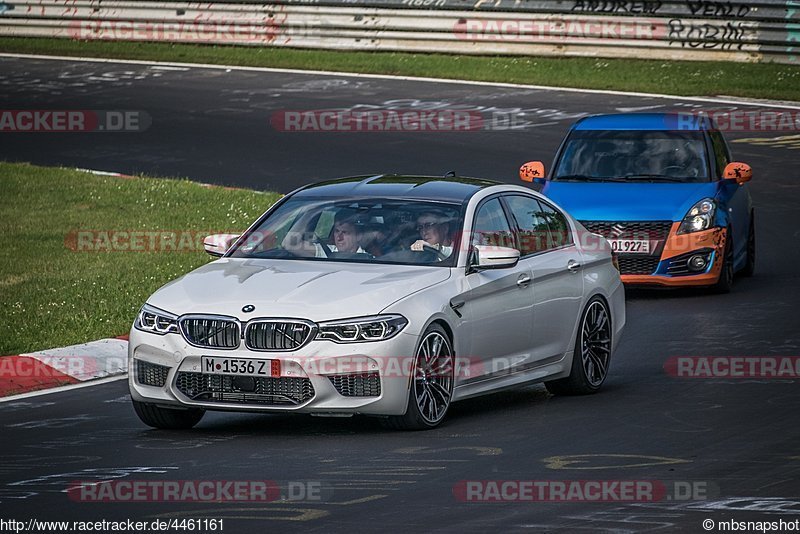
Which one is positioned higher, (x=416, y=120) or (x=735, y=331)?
(x=416, y=120)

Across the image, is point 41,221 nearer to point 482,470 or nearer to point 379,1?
point 482,470

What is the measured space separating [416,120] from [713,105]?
197 inches

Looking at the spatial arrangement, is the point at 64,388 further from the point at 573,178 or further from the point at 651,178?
the point at 651,178

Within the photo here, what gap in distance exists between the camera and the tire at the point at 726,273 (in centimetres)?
1695

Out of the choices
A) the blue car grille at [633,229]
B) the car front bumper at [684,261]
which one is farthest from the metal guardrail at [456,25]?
the blue car grille at [633,229]

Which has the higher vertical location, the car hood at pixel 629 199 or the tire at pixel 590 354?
the car hood at pixel 629 199

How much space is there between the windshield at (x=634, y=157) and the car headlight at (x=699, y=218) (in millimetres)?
660

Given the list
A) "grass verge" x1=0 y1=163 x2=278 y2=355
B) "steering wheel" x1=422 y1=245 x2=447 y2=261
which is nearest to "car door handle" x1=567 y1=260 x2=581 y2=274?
"steering wheel" x1=422 y1=245 x2=447 y2=261

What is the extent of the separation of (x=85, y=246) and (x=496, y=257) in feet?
27.8

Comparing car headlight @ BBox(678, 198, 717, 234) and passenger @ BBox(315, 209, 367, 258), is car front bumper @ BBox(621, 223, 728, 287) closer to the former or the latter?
car headlight @ BBox(678, 198, 717, 234)

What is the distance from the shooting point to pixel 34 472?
918 cm

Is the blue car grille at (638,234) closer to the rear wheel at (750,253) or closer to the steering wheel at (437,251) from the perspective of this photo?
the rear wheel at (750,253)

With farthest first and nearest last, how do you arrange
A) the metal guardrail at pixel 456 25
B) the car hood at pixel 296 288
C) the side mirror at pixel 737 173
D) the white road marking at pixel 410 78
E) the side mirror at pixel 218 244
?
the metal guardrail at pixel 456 25 → the white road marking at pixel 410 78 → the side mirror at pixel 737 173 → the side mirror at pixel 218 244 → the car hood at pixel 296 288

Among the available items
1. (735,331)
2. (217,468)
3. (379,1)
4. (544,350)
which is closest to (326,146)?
(379,1)
